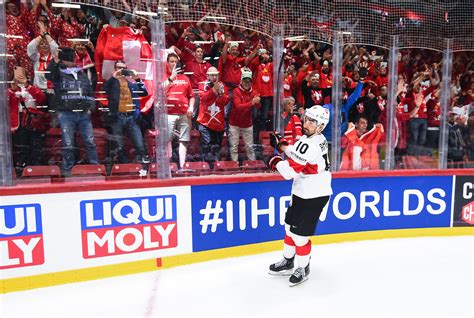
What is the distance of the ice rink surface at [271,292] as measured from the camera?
2521 millimetres

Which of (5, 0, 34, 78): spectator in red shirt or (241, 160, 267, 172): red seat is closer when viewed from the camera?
(5, 0, 34, 78): spectator in red shirt

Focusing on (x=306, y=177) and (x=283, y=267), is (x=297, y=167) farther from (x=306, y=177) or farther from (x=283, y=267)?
(x=283, y=267)

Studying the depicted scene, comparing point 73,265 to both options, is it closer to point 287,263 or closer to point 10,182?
point 10,182

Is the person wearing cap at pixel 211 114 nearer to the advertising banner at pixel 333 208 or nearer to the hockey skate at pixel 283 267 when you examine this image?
the advertising banner at pixel 333 208

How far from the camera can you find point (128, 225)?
3047 mm

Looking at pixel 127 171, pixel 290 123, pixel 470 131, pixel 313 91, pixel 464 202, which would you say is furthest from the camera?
pixel 470 131

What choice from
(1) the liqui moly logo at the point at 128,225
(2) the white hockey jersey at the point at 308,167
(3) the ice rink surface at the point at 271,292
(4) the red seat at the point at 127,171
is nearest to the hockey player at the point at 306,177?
(2) the white hockey jersey at the point at 308,167

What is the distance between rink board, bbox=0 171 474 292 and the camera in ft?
9.16

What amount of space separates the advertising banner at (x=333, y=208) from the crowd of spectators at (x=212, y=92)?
29 cm

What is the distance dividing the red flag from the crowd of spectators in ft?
0.15

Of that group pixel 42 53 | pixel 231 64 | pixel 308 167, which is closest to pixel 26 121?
pixel 42 53

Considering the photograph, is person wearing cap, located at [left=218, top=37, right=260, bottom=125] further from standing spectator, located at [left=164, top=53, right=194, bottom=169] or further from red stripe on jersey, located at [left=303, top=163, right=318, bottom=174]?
red stripe on jersey, located at [left=303, top=163, right=318, bottom=174]

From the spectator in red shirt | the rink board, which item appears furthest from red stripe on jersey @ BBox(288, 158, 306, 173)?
the spectator in red shirt

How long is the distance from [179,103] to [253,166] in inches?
34.6
